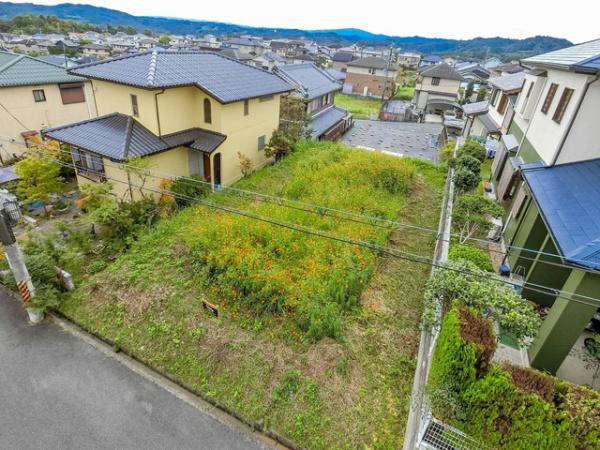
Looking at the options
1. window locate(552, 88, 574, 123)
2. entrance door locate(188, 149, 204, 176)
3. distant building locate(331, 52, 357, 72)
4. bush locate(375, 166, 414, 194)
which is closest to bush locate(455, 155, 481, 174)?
bush locate(375, 166, 414, 194)

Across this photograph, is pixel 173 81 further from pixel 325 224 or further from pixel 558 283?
pixel 558 283

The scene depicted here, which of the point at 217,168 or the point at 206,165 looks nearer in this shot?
the point at 206,165

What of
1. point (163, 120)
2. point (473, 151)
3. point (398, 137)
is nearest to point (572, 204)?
point (473, 151)

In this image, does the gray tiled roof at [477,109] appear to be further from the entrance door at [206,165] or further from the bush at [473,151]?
the entrance door at [206,165]

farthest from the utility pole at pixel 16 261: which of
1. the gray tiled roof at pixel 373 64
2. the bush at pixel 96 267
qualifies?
the gray tiled roof at pixel 373 64

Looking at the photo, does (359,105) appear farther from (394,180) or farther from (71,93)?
(71,93)

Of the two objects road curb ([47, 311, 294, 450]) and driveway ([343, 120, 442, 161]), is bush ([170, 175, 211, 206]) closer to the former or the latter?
road curb ([47, 311, 294, 450])

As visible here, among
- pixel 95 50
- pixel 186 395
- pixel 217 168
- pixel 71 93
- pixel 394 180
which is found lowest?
pixel 186 395
